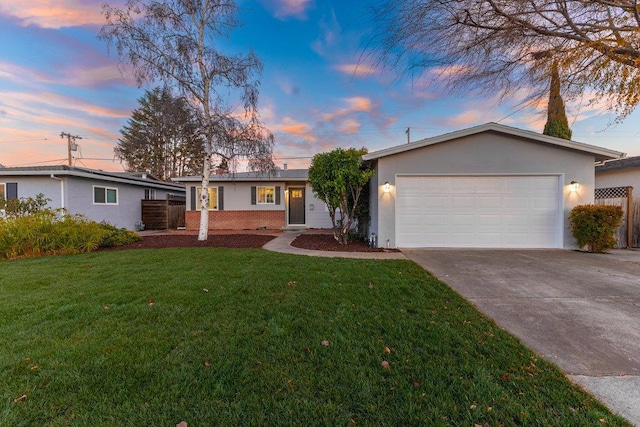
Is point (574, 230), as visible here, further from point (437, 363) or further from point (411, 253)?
point (437, 363)

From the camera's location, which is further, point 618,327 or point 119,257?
point 119,257

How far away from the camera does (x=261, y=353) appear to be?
2.38m

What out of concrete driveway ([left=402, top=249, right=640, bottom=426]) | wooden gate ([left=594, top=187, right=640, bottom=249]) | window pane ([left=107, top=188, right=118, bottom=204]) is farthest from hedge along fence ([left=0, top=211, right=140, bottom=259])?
wooden gate ([left=594, top=187, right=640, bottom=249])

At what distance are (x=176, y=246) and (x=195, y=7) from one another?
7.84 m

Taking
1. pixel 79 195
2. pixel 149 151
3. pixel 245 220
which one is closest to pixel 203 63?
pixel 245 220

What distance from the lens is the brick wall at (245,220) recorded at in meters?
14.3

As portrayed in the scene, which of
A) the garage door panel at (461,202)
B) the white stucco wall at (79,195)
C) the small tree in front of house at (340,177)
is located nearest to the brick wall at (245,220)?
the white stucco wall at (79,195)

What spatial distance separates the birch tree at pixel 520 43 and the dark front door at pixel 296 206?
11156mm

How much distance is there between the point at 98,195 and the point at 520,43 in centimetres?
1618

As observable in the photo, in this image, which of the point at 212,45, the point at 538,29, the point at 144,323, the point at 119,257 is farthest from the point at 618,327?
the point at 212,45

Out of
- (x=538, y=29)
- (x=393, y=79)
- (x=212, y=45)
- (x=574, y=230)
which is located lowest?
(x=574, y=230)

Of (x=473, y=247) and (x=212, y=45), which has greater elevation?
(x=212, y=45)

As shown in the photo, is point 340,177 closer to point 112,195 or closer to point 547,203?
point 547,203

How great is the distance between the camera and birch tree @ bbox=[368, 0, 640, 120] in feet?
11.3
